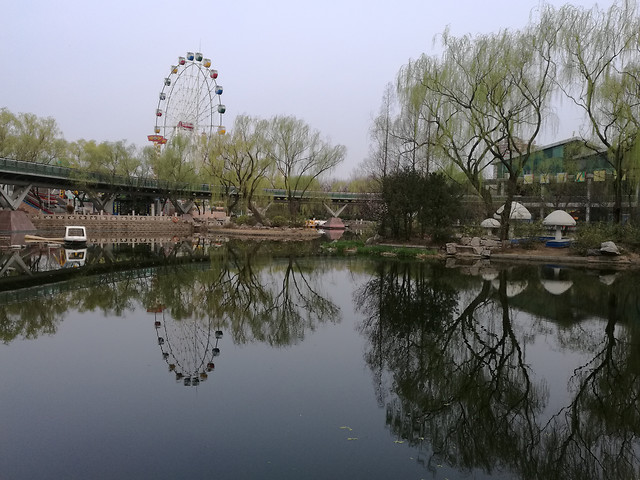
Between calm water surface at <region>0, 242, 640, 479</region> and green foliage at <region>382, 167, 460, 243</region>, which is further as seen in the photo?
green foliage at <region>382, 167, 460, 243</region>

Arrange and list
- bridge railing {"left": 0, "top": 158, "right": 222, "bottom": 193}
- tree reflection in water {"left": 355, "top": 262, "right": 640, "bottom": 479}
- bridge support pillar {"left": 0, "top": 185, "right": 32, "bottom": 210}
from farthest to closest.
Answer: bridge support pillar {"left": 0, "top": 185, "right": 32, "bottom": 210} < bridge railing {"left": 0, "top": 158, "right": 222, "bottom": 193} < tree reflection in water {"left": 355, "top": 262, "right": 640, "bottom": 479}

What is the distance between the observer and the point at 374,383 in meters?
6.15

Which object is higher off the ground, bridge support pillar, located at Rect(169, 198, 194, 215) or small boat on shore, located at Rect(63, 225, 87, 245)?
bridge support pillar, located at Rect(169, 198, 194, 215)

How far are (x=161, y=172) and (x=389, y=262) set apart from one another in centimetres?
3638

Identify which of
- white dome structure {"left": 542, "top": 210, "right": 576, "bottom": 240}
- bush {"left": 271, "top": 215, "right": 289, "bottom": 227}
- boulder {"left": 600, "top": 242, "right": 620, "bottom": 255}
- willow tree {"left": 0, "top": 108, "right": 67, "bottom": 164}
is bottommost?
boulder {"left": 600, "top": 242, "right": 620, "bottom": 255}

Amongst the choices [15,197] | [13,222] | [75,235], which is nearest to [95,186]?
[15,197]

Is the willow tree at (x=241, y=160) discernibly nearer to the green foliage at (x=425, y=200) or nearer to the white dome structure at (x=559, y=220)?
the green foliage at (x=425, y=200)

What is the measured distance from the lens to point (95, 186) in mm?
48812

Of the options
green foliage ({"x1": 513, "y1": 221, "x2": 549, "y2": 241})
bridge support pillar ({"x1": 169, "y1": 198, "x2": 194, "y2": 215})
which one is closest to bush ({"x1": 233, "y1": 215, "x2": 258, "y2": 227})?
bridge support pillar ({"x1": 169, "y1": 198, "x2": 194, "y2": 215})

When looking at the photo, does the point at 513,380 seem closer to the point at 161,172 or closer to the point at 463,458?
the point at 463,458

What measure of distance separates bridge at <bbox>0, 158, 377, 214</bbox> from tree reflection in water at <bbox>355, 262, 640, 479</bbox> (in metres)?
25.4

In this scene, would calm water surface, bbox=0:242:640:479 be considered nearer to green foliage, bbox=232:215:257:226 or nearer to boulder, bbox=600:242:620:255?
boulder, bbox=600:242:620:255

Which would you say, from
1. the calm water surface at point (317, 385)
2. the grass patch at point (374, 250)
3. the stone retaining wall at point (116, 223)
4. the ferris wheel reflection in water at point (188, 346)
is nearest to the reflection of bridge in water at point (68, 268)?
the calm water surface at point (317, 385)

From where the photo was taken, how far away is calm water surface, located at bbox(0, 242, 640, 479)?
4.24 meters
